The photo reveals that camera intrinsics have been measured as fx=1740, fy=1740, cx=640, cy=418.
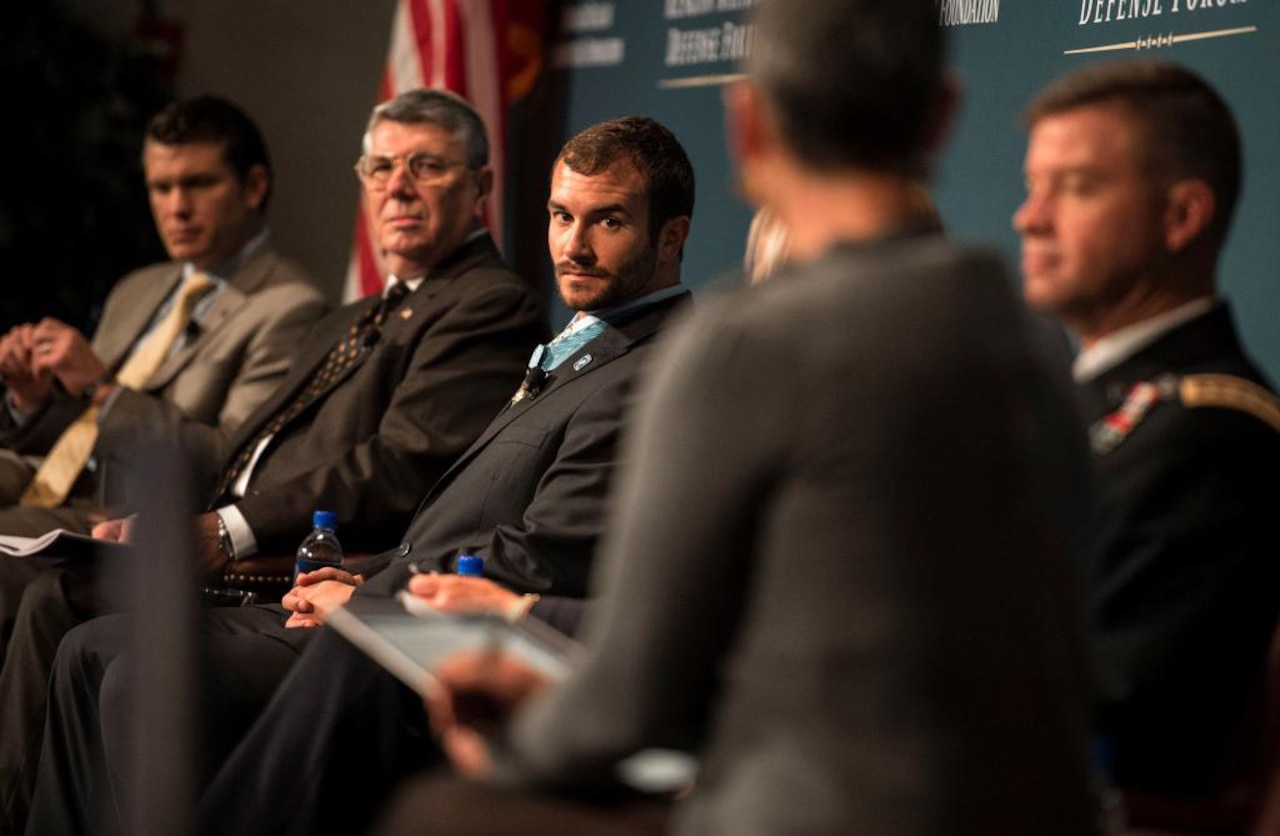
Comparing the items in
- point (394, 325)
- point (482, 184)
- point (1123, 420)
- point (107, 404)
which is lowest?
point (107, 404)

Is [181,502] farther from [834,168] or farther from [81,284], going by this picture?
[81,284]

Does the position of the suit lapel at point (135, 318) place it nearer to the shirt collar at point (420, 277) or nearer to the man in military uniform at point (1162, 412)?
the shirt collar at point (420, 277)

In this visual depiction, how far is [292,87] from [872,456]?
4596 millimetres

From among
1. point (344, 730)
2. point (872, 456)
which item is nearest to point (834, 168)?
point (872, 456)

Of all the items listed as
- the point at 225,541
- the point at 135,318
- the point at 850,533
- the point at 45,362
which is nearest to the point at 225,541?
the point at 225,541

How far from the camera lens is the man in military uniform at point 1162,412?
178 centimetres

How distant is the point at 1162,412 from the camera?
185 centimetres

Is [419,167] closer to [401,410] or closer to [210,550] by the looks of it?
[401,410]

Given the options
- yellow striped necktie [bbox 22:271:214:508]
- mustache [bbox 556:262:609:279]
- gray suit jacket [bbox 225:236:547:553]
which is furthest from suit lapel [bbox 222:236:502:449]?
mustache [bbox 556:262:609:279]

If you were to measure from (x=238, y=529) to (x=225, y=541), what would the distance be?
35mm

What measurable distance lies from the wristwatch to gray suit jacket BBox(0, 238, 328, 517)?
55 centimetres

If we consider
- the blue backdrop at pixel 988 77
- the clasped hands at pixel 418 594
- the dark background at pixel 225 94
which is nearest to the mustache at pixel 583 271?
the clasped hands at pixel 418 594

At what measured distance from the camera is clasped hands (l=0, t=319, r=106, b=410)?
4.00 metres

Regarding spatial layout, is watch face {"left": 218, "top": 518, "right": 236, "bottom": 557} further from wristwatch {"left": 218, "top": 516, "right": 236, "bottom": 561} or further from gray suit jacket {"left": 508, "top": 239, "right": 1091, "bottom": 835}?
gray suit jacket {"left": 508, "top": 239, "right": 1091, "bottom": 835}
